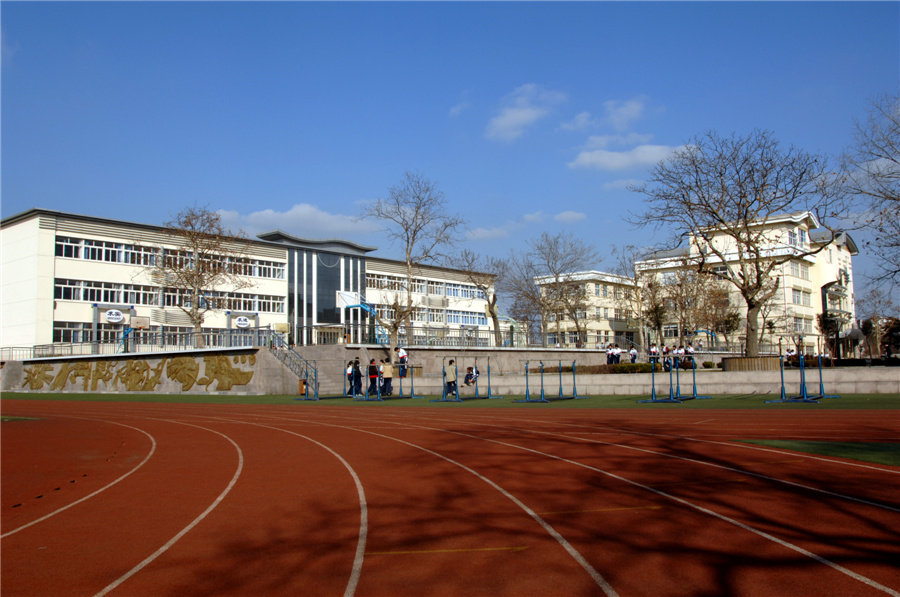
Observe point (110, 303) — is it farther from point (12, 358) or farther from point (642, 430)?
point (642, 430)

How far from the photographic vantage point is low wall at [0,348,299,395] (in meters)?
34.1

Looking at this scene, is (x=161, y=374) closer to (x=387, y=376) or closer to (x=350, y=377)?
(x=350, y=377)

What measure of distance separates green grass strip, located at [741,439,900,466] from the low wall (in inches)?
1032

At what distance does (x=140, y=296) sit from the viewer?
53.0 m

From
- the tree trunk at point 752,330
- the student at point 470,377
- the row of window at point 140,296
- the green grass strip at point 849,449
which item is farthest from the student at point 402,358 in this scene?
the green grass strip at point 849,449

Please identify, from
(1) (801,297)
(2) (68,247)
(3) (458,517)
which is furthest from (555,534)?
(1) (801,297)

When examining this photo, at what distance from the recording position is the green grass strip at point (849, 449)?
10.1 m

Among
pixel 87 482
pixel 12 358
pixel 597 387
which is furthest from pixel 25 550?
pixel 12 358

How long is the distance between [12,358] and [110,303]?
7.53 m

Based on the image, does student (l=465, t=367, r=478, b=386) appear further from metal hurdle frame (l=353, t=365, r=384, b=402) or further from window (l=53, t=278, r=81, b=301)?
window (l=53, t=278, r=81, b=301)

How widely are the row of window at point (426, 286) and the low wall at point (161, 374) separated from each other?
101ft

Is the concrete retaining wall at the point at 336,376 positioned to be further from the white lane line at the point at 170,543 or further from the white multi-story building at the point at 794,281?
the white multi-story building at the point at 794,281

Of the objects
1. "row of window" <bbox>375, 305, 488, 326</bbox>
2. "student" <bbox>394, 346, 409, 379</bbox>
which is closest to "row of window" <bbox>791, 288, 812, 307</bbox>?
"row of window" <bbox>375, 305, 488, 326</bbox>

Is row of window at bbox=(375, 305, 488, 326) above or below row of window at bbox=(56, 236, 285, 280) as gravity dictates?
below
